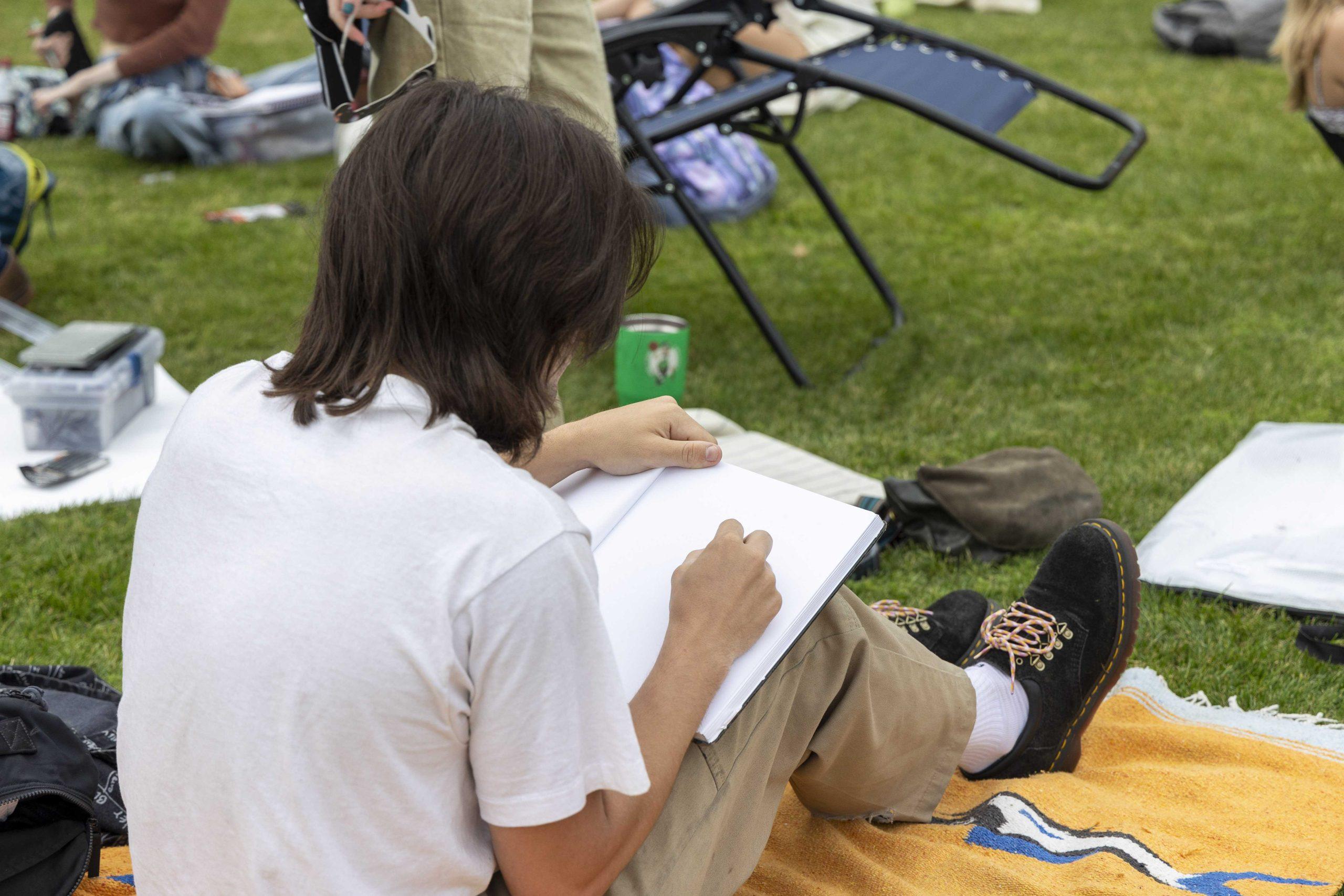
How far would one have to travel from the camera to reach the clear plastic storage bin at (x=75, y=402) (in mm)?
3141

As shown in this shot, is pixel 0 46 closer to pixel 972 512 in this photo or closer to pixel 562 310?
pixel 972 512

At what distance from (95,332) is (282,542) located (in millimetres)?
2686

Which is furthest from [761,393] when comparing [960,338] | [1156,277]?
[1156,277]

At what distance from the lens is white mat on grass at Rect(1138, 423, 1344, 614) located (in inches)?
91.4

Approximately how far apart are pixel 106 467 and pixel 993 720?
2.40m

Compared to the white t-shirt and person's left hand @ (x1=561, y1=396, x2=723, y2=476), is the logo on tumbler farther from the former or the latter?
the white t-shirt

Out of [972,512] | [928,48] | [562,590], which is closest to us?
[562,590]

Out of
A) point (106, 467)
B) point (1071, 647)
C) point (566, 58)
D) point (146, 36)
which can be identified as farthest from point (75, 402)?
point (146, 36)

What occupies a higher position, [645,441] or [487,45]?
[487,45]

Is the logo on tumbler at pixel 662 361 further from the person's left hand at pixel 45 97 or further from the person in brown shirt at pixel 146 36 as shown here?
the person's left hand at pixel 45 97

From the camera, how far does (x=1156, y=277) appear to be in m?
4.20

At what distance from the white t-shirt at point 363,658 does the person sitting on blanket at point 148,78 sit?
555 centimetres

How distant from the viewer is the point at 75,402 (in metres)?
3.19

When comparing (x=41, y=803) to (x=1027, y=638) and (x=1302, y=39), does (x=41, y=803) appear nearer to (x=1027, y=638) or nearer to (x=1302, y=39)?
(x=1027, y=638)
